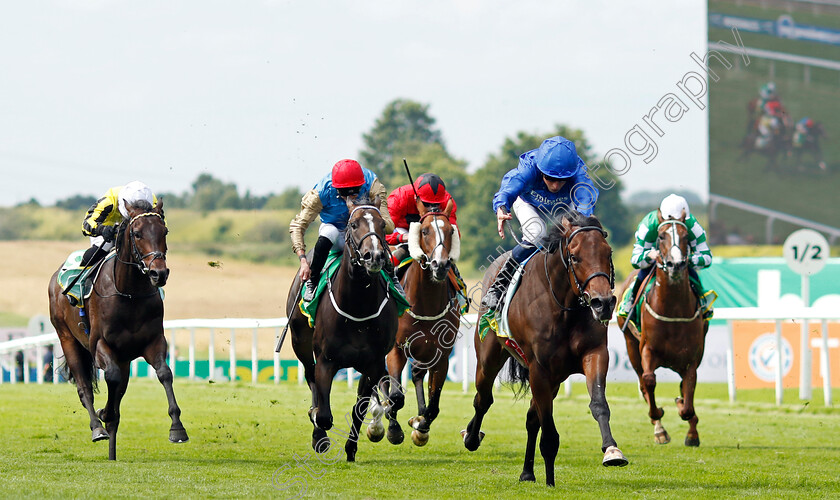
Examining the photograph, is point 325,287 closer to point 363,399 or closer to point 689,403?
point 363,399

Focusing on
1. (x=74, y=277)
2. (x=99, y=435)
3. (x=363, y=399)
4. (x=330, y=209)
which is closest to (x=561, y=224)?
(x=363, y=399)

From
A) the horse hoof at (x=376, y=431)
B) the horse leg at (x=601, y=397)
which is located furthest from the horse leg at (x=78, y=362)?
the horse leg at (x=601, y=397)

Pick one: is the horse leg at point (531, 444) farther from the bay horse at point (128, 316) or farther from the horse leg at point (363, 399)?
the bay horse at point (128, 316)

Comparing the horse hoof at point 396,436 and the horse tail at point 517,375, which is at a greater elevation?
the horse tail at point 517,375

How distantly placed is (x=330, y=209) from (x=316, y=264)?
557mm

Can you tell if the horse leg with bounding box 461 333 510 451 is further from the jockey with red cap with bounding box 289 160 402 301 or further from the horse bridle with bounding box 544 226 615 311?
the horse bridle with bounding box 544 226 615 311

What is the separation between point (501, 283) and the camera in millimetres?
8102

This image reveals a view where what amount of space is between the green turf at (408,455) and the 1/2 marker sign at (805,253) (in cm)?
197

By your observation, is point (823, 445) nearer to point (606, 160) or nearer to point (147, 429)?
point (606, 160)

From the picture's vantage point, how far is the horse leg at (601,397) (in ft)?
20.9

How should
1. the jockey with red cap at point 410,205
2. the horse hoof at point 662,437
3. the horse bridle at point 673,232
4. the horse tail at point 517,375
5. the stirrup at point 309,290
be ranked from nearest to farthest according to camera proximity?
the stirrup at point 309,290 < the horse tail at point 517,375 < the jockey with red cap at point 410,205 < the horse bridle at point 673,232 < the horse hoof at point 662,437

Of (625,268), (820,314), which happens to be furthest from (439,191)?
(625,268)

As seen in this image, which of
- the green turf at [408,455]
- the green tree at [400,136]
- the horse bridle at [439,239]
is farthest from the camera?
the green tree at [400,136]

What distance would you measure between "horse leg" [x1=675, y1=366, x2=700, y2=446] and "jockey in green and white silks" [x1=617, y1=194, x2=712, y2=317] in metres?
0.63
